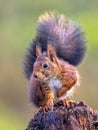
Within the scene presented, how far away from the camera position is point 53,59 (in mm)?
5918

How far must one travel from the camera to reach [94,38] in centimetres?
1408

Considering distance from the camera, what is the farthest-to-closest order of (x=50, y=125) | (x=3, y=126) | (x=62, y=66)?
1. (x=3, y=126)
2. (x=62, y=66)
3. (x=50, y=125)

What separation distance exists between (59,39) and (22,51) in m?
6.70

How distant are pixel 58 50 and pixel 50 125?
1090 millimetres

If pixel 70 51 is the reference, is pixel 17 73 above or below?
above

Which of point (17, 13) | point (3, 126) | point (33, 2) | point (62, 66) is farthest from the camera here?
point (33, 2)

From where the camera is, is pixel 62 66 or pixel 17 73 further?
pixel 17 73

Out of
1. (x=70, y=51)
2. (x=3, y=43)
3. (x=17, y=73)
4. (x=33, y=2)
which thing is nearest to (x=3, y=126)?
(x=17, y=73)

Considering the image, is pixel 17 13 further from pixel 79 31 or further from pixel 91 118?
pixel 91 118

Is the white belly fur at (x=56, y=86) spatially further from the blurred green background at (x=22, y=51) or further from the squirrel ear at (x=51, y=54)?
the blurred green background at (x=22, y=51)

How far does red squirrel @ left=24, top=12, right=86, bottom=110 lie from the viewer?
5820 millimetres

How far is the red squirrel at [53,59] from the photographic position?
19.1 ft

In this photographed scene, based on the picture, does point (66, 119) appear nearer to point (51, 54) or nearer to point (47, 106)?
point (47, 106)

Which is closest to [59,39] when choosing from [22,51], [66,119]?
[66,119]
